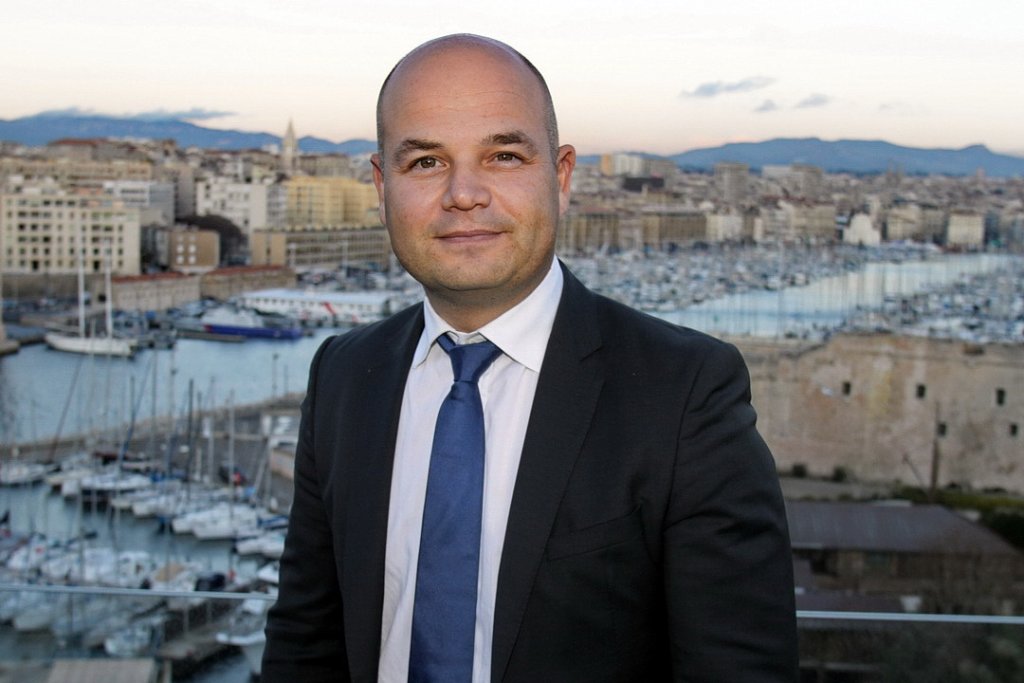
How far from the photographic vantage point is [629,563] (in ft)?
2.02

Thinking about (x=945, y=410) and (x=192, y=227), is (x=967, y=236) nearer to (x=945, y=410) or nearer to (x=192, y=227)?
(x=945, y=410)

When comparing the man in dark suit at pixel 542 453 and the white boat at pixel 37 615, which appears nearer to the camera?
the man in dark suit at pixel 542 453

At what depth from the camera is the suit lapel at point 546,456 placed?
619 millimetres

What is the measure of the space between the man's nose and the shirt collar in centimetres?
7

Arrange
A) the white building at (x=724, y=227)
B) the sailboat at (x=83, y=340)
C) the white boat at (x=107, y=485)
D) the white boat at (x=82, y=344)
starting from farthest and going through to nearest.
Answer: the white building at (x=724, y=227) → the white boat at (x=82, y=344) → the sailboat at (x=83, y=340) → the white boat at (x=107, y=485)

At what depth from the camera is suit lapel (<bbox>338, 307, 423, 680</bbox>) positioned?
0.68m

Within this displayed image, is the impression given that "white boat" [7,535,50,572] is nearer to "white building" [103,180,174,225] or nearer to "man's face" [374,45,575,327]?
"white building" [103,180,174,225]

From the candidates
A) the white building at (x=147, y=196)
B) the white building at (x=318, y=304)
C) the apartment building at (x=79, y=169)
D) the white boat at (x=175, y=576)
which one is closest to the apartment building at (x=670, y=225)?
the white building at (x=318, y=304)

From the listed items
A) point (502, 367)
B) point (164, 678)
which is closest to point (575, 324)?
point (502, 367)

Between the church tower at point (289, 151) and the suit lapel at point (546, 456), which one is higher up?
the church tower at point (289, 151)

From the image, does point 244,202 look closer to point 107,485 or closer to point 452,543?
point 107,485

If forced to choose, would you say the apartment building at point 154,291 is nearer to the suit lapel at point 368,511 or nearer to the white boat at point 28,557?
the white boat at point 28,557

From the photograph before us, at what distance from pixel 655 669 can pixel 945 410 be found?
546 inches

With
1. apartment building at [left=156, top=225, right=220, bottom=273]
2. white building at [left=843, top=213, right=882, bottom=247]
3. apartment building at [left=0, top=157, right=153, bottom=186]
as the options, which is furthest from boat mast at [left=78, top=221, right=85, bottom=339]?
white building at [left=843, top=213, right=882, bottom=247]
